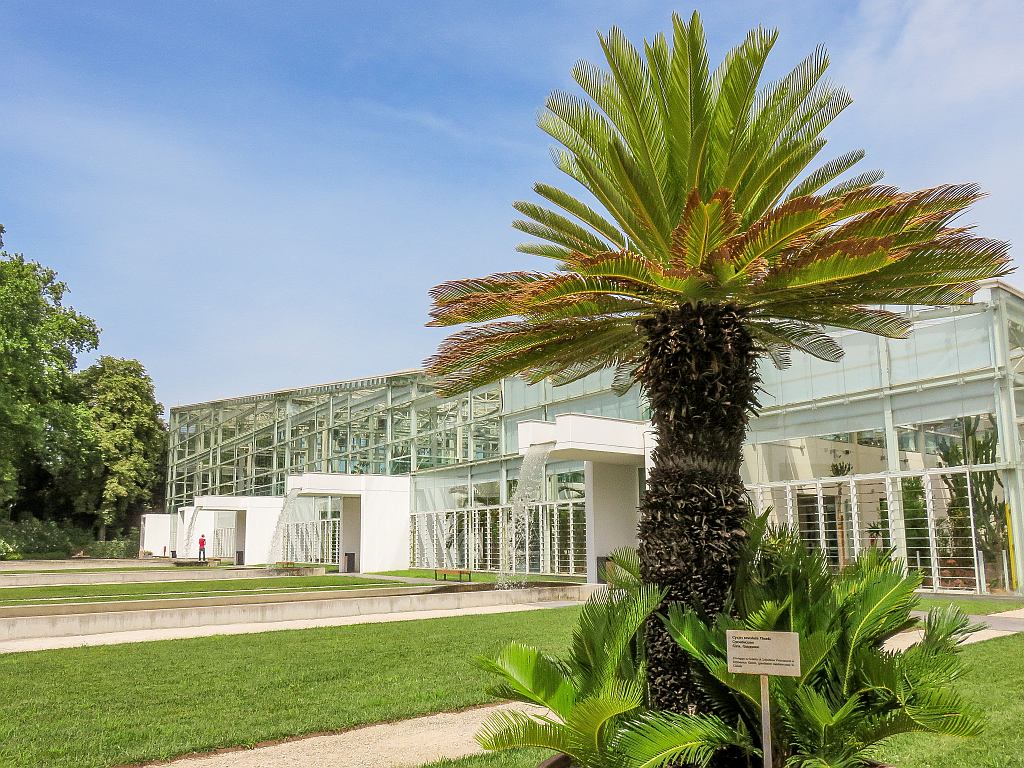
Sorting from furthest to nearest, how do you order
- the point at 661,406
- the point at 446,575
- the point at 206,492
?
the point at 206,492 → the point at 446,575 → the point at 661,406

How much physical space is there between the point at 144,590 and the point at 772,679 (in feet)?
69.8

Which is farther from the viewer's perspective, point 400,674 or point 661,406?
point 400,674

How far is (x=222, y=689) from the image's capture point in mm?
8828

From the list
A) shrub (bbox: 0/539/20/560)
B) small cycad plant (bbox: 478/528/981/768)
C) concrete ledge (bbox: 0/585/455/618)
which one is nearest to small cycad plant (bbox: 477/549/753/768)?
small cycad plant (bbox: 478/528/981/768)

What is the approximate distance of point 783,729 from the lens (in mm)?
4863

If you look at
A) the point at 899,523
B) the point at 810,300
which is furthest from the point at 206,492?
the point at 810,300

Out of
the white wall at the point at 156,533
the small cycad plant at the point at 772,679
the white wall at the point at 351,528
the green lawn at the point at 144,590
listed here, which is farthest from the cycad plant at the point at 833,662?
the white wall at the point at 156,533

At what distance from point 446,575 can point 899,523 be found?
14.3m

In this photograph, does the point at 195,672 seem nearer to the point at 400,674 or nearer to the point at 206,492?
the point at 400,674

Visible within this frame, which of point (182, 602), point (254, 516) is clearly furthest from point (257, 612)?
point (254, 516)

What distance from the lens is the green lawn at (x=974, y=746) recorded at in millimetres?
6051

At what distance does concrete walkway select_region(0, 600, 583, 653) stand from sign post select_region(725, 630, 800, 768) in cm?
1130

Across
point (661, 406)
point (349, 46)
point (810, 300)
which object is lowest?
point (661, 406)

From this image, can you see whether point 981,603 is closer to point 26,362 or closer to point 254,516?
point 26,362
